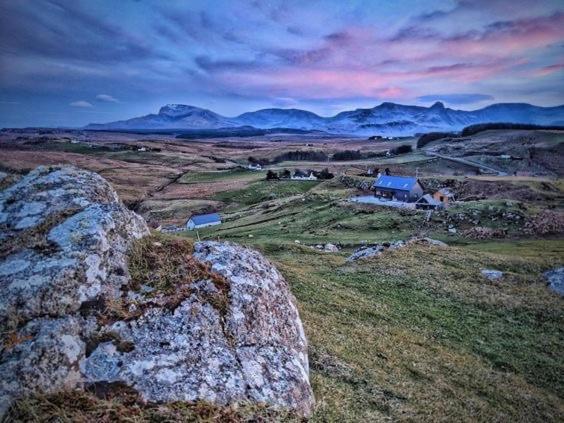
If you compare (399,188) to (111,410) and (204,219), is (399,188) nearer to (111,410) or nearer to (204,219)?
(204,219)

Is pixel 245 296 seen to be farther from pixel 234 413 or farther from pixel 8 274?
pixel 8 274

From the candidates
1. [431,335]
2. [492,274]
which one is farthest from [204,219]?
[431,335]

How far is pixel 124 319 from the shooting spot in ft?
31.7

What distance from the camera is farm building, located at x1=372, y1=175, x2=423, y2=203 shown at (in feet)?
307

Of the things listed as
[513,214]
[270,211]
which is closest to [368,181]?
[270,211]

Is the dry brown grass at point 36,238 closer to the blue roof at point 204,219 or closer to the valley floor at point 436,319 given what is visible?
the valley floor at point 436,319

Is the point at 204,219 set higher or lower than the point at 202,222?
higher

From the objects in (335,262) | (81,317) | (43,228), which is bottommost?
(335,262)

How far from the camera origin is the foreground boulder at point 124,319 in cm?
830

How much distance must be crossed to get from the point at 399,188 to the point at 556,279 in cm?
6478

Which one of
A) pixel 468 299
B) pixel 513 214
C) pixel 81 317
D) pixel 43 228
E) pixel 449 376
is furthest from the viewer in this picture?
pixel 513 214

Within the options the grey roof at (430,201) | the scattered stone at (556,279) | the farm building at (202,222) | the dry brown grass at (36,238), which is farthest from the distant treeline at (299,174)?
the dry brown grass at (36,238)

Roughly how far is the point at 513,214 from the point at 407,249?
117 ft

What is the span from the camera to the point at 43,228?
11477mm
